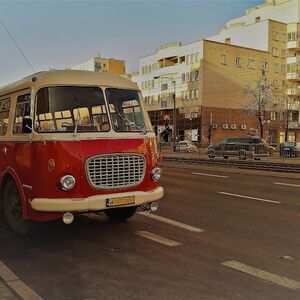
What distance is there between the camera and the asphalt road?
5.18 m

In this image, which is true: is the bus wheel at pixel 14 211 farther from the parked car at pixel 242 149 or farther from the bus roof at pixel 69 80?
the parked car at pixel 242 149

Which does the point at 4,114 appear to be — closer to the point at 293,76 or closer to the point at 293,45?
the point at 293,76

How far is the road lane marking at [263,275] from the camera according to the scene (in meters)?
5.34

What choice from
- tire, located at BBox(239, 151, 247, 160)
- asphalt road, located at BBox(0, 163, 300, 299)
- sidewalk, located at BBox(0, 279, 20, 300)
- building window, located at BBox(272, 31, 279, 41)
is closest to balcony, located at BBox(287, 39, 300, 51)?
building window, located at BBox(272, 31, 279, 41)

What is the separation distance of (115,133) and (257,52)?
73.1 meters

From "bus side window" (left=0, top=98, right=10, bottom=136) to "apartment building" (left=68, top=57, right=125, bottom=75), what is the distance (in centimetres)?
9612

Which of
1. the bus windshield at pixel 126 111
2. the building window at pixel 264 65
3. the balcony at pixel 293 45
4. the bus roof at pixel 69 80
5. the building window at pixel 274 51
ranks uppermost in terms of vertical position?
the balcony at pixel 293 45

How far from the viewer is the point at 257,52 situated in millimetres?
76438

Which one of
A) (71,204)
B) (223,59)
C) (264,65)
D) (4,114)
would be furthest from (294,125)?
(71,204)

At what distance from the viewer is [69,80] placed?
7332 millimetres

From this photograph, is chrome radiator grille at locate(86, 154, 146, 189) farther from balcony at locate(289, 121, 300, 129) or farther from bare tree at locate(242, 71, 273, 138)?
balcony at locate(289, 121, 300, 129)

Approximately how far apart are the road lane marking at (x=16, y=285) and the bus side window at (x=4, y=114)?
9.48ft

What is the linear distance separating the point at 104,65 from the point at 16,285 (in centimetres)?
10586

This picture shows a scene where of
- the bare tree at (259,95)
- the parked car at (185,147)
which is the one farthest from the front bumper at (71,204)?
the bare tree at (259,95)
